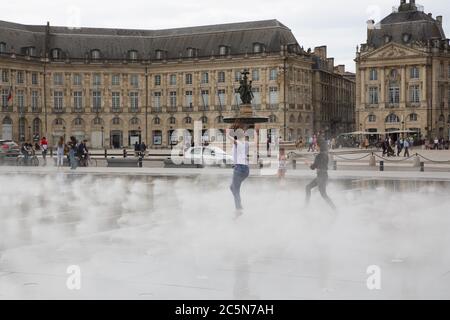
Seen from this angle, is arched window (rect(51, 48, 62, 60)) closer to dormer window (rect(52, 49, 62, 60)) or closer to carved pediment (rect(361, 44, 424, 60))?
dormer window (rect(52, 49, 62, 60))

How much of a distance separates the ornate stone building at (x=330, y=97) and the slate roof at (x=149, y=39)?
11.4 meters

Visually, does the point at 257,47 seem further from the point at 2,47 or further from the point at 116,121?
the point at 2,47

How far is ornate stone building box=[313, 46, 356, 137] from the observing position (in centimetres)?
10519

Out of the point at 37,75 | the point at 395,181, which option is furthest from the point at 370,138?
the point at 395,181

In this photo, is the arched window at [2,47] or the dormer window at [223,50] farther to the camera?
the dormer window at [223,50]

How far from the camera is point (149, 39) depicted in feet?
331

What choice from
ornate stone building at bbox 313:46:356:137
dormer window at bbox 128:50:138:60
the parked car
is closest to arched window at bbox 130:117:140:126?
dormer window at bbox 128:50:138:60

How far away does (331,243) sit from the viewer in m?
12.3

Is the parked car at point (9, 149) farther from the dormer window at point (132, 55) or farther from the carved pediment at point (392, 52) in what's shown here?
the carved pediment at point (392, 52)

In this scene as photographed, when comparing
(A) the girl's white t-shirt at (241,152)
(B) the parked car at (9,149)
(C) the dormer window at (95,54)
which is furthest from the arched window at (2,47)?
(A) the girl's white t-shirt at (241,152)

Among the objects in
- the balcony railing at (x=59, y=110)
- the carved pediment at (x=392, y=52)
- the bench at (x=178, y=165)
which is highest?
the carved pediment at (x=392, y=52)

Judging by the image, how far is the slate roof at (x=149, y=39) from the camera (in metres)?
93.6

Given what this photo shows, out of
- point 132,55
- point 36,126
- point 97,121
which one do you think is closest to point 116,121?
point 97,121

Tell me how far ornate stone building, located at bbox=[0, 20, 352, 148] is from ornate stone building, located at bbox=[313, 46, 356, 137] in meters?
4.36
